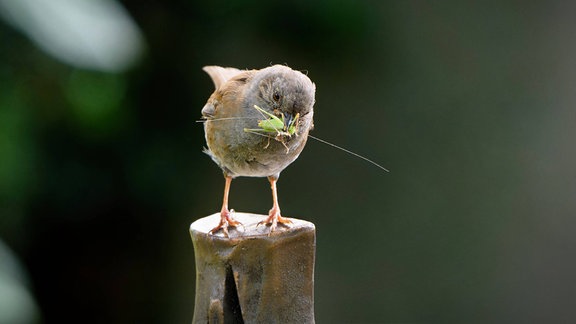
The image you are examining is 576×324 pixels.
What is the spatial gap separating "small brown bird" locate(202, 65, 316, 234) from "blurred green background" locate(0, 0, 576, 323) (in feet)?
5.89

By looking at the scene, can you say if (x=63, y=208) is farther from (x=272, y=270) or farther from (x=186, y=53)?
(x=272, y=270)

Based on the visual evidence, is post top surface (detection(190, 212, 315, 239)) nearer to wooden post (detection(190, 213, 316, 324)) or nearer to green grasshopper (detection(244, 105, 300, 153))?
wooden post (detection(190, 213, 316, 324))

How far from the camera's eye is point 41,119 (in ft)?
13.4

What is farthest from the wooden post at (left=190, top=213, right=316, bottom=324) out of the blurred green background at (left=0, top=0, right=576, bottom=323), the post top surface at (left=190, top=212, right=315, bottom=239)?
the blurred green background at (left=0, top=0, right=576, bottom=323)

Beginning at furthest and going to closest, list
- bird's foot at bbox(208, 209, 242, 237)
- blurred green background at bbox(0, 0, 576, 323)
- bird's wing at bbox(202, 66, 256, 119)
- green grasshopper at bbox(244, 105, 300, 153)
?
blurred green background at bbox(0, 0, 576, 323)
bird's wing at bbox(202, 66, 256, 119)
bird's foot at bbox(208, 209, 242, 237)
green grasshopper at bbox(244, 105, 300, 153)

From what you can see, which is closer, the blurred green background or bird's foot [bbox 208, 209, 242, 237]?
bird's foot [bbox 208, 209, 242, 237]

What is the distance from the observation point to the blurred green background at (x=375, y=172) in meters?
5.00

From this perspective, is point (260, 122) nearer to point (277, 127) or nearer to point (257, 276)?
point (277, 127)

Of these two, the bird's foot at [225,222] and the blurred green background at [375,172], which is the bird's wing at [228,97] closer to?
the bird's foot at [225,222]

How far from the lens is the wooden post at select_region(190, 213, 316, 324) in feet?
8.80

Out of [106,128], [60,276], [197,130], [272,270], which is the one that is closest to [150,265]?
[60,276]

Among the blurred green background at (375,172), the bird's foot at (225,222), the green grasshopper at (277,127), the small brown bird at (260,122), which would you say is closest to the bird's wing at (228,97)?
the small brown bird at (260,122)

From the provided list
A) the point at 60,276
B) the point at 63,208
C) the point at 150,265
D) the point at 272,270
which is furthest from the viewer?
the point at 150,265

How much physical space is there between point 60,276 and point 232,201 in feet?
4.36
